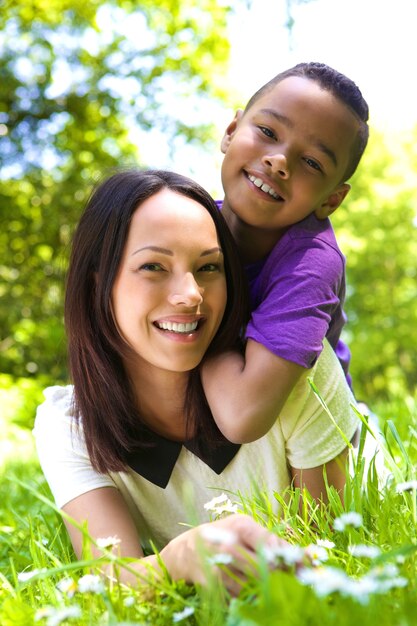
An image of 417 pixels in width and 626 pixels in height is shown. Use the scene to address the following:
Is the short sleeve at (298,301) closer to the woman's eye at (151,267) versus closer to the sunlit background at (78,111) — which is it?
the woman's eye at (151,267)

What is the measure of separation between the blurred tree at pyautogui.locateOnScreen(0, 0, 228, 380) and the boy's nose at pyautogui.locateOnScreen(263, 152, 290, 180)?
810 centimetres

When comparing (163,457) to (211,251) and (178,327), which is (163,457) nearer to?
(178,327)

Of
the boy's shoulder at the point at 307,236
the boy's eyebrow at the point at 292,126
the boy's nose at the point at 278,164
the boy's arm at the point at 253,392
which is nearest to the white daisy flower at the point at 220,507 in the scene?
the boy's arm at the point at 253,392

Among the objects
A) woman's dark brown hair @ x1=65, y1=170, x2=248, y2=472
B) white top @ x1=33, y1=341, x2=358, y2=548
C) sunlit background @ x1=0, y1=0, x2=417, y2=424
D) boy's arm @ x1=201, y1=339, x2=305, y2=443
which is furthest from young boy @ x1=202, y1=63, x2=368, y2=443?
sunlit background @ x1=0, y1=0, x2=417, y2=424

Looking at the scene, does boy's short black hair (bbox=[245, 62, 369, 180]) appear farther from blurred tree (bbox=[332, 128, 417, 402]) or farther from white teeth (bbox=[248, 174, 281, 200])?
blurred tree (bbox=[332, 128, 417, 402])

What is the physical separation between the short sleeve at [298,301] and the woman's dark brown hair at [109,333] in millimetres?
136

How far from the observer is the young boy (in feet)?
6.07

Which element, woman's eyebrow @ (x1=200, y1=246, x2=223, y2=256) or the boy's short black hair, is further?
the boy's short black hair

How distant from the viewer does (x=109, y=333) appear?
2047 mm

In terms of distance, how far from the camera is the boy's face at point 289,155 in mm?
2129

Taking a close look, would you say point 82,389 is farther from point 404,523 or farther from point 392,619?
point 392,619

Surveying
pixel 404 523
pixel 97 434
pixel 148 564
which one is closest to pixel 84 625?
pixel 148 564

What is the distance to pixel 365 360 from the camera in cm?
1577

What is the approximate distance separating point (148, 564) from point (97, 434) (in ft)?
2.27
